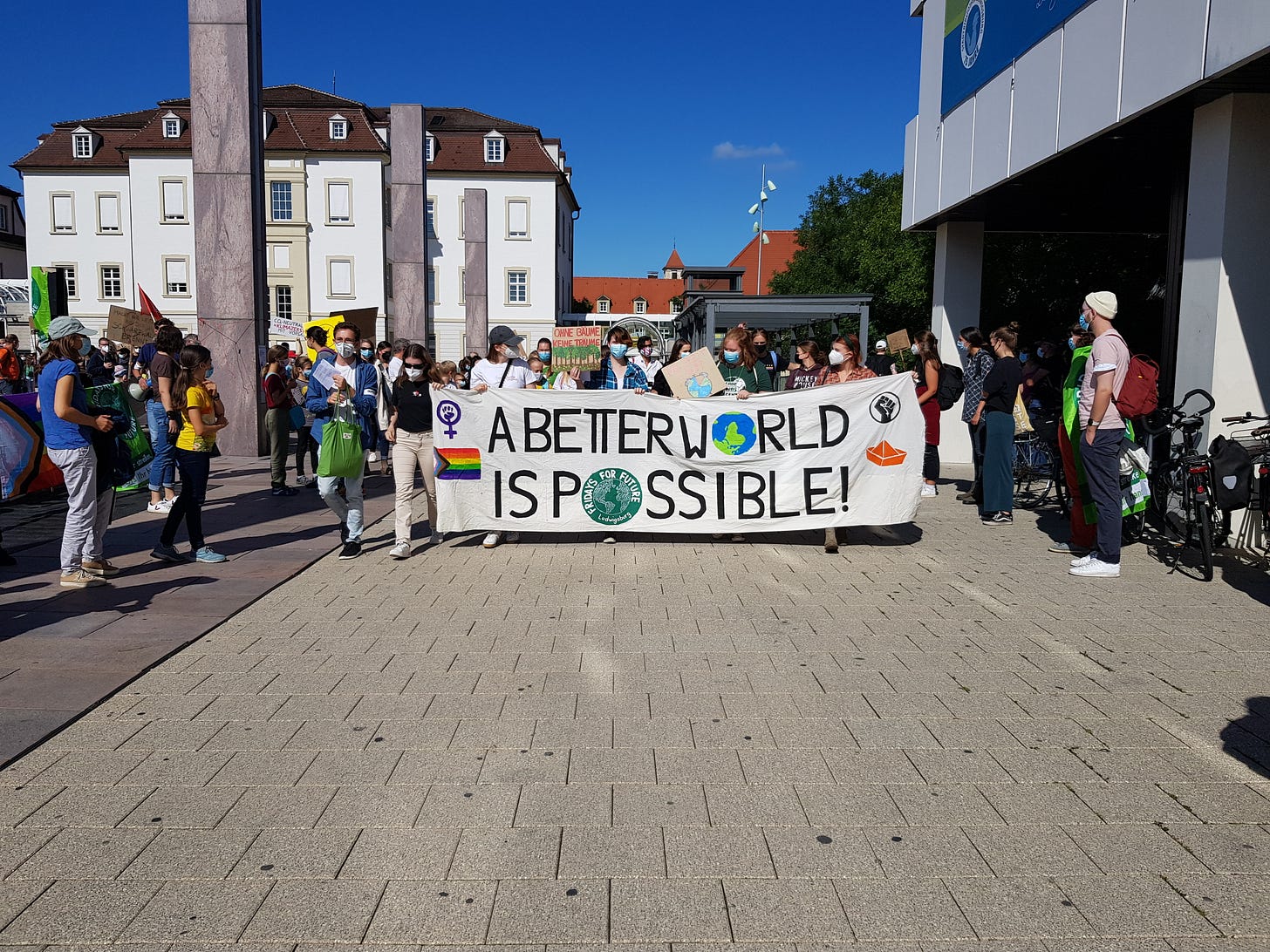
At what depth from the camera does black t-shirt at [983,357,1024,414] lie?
11.1 m

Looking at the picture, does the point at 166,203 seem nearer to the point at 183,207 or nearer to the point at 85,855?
the point at 183,207

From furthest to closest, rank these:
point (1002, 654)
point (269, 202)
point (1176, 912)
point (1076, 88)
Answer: point (269, 202)
point (1076, 88)
point (1002, 654)
point (1176, 912)

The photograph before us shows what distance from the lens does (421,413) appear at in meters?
9.24

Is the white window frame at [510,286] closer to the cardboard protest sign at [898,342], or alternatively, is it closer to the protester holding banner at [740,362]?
the cardboard protest sign at [898,342]

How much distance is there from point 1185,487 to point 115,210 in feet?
232

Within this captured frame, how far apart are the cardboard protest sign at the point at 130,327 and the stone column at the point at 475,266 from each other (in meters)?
16.9

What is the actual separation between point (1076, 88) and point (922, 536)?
5.52 m

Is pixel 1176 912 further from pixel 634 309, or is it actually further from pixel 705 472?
pixel 634 309

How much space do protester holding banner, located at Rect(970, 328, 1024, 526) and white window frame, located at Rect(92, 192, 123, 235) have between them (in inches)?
2641

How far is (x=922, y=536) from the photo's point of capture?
1040cm

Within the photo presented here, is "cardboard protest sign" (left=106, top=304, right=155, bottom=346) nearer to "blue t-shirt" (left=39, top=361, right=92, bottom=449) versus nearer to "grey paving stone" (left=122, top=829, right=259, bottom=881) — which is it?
"blue t-shirt" (left=39, top=361, right=92, bottom=449)

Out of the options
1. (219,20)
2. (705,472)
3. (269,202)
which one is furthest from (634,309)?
(705,472)

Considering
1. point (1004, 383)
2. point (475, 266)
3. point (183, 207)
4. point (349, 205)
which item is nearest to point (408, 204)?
point (475, 266)

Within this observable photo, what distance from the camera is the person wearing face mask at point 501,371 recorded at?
10.1 metres
